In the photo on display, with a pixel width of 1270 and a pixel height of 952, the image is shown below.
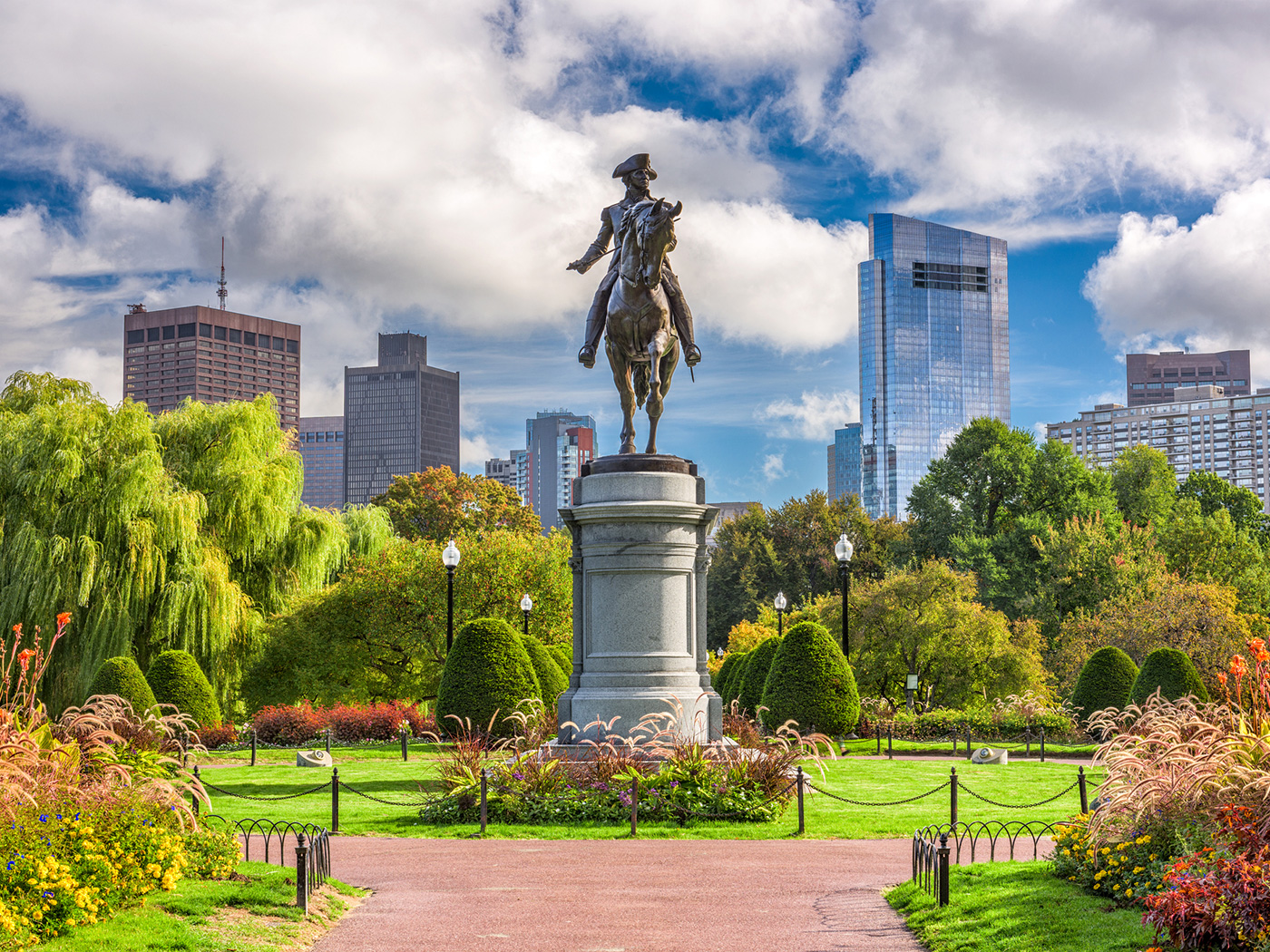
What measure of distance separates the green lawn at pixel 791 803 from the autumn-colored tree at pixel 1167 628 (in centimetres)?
1453

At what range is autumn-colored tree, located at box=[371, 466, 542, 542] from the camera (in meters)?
65.8

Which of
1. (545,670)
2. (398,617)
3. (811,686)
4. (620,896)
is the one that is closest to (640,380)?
(811,686)

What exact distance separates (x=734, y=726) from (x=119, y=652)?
58.0ft

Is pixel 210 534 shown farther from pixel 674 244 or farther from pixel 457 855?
pixel 457 855

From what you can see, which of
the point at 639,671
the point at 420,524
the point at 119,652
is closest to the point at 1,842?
the point at 639,671

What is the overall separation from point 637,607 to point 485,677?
24.8 feet

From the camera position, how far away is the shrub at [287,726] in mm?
29234

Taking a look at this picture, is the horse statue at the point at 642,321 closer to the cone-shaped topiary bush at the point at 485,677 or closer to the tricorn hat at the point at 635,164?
the tricorn hat at the point at 635,164

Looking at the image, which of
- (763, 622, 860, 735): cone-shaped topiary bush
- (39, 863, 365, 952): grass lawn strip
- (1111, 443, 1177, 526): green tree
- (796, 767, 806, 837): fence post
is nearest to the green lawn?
(796, 767, 806, 837): fence post

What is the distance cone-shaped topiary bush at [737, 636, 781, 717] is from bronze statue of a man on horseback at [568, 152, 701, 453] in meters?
13.7

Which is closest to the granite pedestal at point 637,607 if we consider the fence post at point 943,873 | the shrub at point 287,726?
the fence post at point 943,873

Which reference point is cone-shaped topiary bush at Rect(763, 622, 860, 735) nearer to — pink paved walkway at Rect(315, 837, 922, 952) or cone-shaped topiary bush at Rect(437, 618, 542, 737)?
cone-shaped topiary bush at Rect(437, 618, 542, 737)

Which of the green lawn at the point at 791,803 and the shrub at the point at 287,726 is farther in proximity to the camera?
the shrub at the point at 287,726

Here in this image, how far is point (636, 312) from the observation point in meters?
18.8
